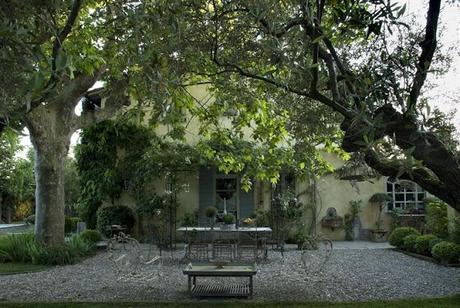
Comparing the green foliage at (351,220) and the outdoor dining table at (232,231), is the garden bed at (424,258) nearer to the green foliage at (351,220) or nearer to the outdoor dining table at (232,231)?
the green foliage at (351,220)

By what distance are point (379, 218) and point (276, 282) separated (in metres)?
10.3

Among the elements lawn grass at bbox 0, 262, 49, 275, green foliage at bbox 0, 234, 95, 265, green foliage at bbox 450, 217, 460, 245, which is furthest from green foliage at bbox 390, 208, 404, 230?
lawn grass at bbox 0, 262, 49, 275

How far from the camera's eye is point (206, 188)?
19.4 meters

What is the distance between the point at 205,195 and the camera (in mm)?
19375

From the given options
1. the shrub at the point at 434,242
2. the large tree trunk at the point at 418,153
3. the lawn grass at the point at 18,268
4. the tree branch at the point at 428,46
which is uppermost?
the tree branch at the point at 428,46

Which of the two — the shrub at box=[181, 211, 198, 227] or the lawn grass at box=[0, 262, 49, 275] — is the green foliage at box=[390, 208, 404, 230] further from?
the lawn grass at box=[0, 262, 49, 275]

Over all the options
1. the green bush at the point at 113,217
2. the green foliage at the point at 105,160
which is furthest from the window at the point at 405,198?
the green bush at the point at 113,217

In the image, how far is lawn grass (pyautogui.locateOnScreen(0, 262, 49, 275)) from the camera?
12047mm

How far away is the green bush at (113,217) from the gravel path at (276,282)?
14.9 feet

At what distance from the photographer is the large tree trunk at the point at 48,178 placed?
45.4 feet

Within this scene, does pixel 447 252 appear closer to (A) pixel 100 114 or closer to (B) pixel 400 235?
(B) pixel 400 235

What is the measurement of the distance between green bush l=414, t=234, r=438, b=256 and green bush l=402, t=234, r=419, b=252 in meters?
0.36

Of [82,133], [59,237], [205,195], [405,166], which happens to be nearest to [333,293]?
[405,166]

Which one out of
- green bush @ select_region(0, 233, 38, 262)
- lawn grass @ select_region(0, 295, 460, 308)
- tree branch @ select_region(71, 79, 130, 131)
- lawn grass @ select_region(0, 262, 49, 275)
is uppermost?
tree branch @ select_region(71, 79, 130, 131)
